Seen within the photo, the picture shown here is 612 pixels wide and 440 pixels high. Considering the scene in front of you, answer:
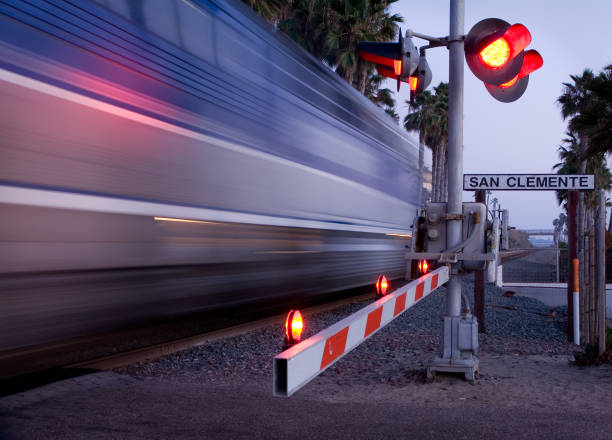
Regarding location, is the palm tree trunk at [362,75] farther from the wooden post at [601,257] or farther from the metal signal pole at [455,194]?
the metal signal pole at [455,194]

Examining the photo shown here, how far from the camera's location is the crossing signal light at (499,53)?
17.3ft

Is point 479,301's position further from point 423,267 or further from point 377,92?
point 377,92

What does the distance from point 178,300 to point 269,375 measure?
2.49 metres

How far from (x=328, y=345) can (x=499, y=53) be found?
3.59m

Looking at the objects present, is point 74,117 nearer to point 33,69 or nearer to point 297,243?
point 33,69

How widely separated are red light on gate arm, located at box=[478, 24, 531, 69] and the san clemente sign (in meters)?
3.31

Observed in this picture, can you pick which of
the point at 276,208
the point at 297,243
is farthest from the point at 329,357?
the point at 297,243

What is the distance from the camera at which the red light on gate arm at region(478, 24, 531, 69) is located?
5246mm

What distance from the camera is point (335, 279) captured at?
766 cm

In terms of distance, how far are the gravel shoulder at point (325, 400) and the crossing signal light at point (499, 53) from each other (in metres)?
2.79

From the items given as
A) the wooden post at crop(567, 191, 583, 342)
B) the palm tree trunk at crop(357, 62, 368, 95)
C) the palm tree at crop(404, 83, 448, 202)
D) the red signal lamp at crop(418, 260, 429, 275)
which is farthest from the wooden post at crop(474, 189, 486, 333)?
the palm tree at crop(404, 83, 448, 202)

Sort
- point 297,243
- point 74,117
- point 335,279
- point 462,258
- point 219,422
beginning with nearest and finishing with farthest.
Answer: point 74,117, point 219,422, point 462,258, point 297,243, point 335,279

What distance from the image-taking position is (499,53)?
213 inches

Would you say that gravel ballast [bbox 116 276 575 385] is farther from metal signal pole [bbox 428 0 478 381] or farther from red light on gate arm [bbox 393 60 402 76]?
red light on gate arm [bbox 393 60 402 76]
